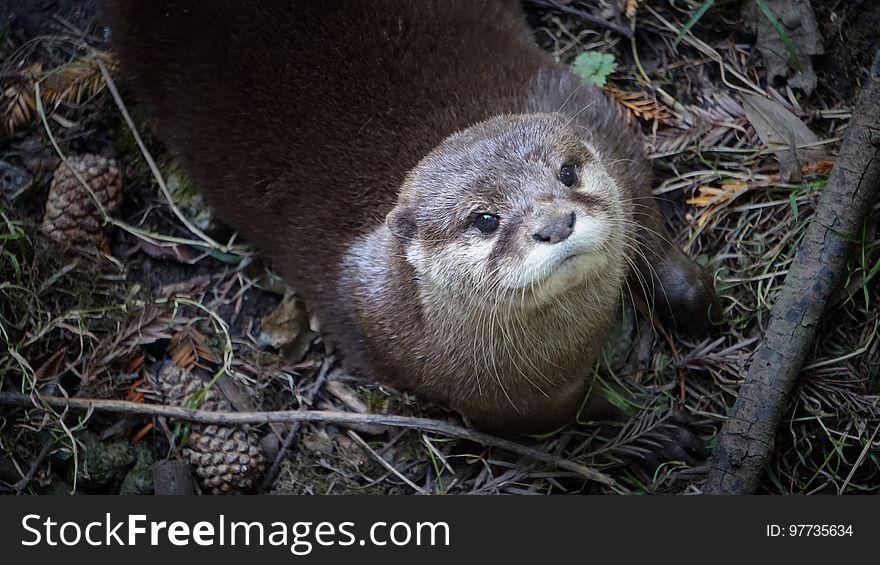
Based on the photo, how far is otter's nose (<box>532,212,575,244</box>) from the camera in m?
2.03

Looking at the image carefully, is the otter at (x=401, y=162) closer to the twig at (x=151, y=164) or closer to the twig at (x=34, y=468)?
the twig at (x=151, y=164)

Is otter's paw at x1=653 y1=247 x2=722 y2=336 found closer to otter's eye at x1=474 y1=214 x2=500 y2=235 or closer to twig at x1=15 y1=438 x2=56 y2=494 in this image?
otter's eye at x1=474 y1=214 x2=500 y2=235

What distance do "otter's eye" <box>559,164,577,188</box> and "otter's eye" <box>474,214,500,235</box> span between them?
7.7 inches

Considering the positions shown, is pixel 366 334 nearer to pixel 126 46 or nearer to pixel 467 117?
pixel 467 117

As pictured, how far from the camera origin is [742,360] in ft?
9.20

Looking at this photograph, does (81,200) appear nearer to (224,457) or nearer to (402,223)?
(224,457)

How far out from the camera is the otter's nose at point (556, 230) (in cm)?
203

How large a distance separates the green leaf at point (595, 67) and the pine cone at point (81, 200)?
1615 millimetres

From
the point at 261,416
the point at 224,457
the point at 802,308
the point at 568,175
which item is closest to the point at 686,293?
the point at 802,308

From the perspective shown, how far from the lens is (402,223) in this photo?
2.37 m

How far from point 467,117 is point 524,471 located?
1.07 meters

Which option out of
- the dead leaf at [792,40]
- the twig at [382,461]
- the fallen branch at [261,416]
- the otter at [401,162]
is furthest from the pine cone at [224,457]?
the dead leaf at [792,40]

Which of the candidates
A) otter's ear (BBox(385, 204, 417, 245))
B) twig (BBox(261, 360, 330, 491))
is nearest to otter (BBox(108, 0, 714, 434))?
otter's ear (BBox(385, 204, 417, 245))

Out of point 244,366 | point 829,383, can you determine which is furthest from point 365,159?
point 829,383
